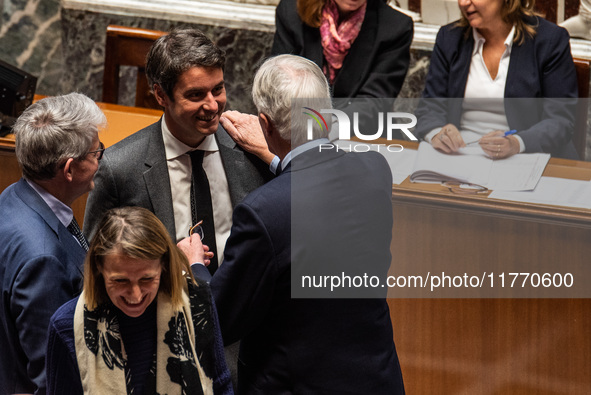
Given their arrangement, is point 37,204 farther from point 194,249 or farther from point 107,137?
point 107,137

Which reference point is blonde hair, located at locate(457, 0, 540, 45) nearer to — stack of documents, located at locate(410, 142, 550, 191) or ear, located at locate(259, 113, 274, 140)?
stack of documents, located at locate(410, 142, 550, 191)

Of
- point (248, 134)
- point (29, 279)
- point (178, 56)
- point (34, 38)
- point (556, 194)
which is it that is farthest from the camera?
point (34, 38)

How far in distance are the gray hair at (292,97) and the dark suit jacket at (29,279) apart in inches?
23.7

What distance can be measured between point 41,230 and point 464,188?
1.47 meters

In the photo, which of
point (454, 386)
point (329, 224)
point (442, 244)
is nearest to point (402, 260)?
point (442, 244)

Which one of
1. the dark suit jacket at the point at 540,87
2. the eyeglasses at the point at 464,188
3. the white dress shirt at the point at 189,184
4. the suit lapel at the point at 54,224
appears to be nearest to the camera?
the suit lapel at the point at 54,224

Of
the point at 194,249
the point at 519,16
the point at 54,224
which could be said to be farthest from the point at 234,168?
the point at 519,16

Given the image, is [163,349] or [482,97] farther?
[482,97]

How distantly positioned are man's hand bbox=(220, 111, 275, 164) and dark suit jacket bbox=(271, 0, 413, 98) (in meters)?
1.16

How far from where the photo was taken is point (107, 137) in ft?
10.2

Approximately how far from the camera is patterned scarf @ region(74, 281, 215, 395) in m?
1.87

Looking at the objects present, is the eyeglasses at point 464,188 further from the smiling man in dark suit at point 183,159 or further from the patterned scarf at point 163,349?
the patterned scarf at point 163,349

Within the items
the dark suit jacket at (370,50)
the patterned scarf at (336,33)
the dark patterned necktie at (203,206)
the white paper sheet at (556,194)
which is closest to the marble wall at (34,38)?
the dark suit jacket at (370,50)

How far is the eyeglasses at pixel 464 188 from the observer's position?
2.82m
